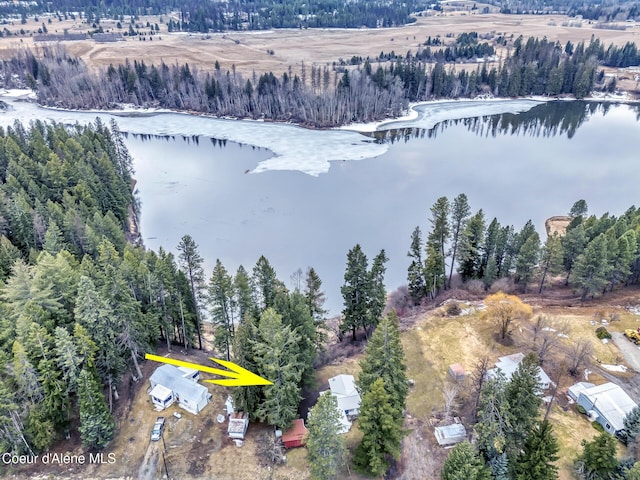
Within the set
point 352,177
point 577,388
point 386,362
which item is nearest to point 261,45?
point 352,177

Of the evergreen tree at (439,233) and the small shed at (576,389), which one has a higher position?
the evergreen tree at (439,233)

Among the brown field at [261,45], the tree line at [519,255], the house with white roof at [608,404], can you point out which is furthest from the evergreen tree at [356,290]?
the brown field at [261,45]

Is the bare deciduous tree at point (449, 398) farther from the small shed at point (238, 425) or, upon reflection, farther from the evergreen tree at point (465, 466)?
the small shed at point (238, 425)

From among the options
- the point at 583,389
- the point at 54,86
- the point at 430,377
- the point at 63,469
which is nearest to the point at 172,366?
the point at 63,469

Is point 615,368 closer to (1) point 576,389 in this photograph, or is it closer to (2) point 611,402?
(1) point 576,389

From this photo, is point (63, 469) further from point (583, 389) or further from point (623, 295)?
point (623, 295)

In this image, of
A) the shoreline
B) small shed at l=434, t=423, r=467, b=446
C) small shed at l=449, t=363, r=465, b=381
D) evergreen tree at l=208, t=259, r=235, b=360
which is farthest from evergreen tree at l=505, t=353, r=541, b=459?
the shoreline

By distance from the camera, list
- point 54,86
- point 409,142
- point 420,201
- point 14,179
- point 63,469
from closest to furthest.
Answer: point 63,469 → point 14,179 → point 420,201 → point 409,142 → point 54,86
